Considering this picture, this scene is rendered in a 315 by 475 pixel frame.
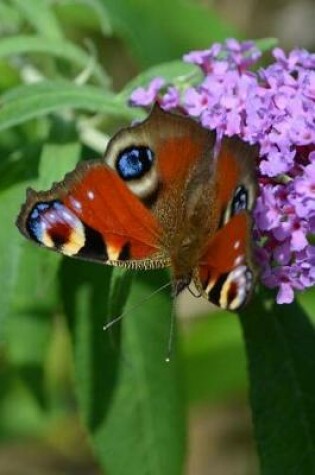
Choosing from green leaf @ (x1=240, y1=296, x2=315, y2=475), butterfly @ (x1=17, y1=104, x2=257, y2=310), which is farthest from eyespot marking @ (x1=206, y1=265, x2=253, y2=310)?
green leaf @ (x1=240, y1=296, x2=315, y2=475)

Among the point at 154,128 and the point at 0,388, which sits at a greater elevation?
the point at 154,128

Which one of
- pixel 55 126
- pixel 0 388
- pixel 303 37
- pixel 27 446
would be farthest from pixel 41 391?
pixel 303 37

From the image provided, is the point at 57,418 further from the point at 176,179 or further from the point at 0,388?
the point at 176,179

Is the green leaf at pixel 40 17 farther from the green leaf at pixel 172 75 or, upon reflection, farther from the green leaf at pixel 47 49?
the green leaf at pixel 172 75

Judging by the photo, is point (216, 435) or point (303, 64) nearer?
point (303, 64)

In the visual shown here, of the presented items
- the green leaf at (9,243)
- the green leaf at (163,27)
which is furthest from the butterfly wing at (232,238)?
the green leaf at (163,27)

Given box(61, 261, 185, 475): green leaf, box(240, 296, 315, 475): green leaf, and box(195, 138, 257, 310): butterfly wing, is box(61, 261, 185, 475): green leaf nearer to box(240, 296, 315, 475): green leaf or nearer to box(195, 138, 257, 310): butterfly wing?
box(240, 296, 315, 475): green leaf

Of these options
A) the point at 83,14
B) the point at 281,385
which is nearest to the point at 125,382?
the point at 281,385
